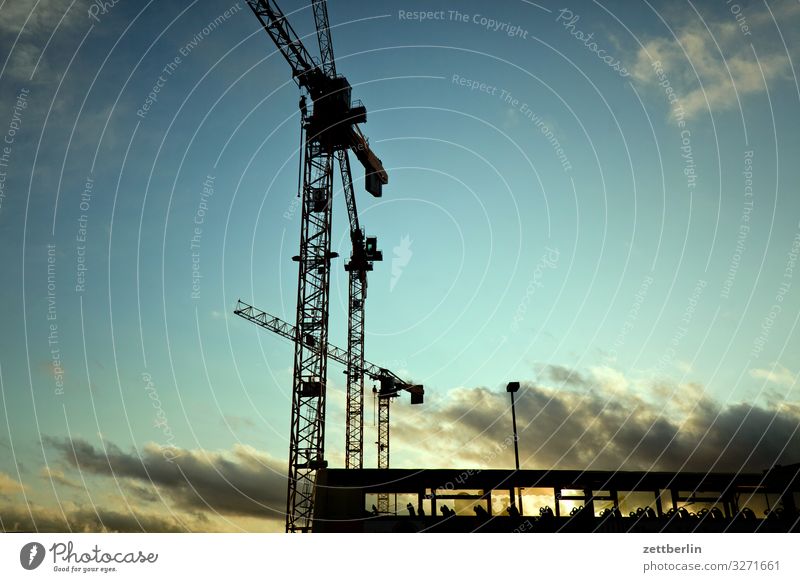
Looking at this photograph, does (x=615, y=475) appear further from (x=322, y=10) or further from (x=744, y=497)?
(x=322, y=10)

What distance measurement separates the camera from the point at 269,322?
65125 millimetres

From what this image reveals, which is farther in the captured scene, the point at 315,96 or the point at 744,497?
the point at 315,96

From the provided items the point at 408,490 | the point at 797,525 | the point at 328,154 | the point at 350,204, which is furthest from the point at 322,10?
the point at 797,525

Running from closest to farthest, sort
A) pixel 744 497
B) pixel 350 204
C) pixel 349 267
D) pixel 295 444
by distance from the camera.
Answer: pixel 744 497, pixel 295 444, pixel 350 204, pixel 349 267
